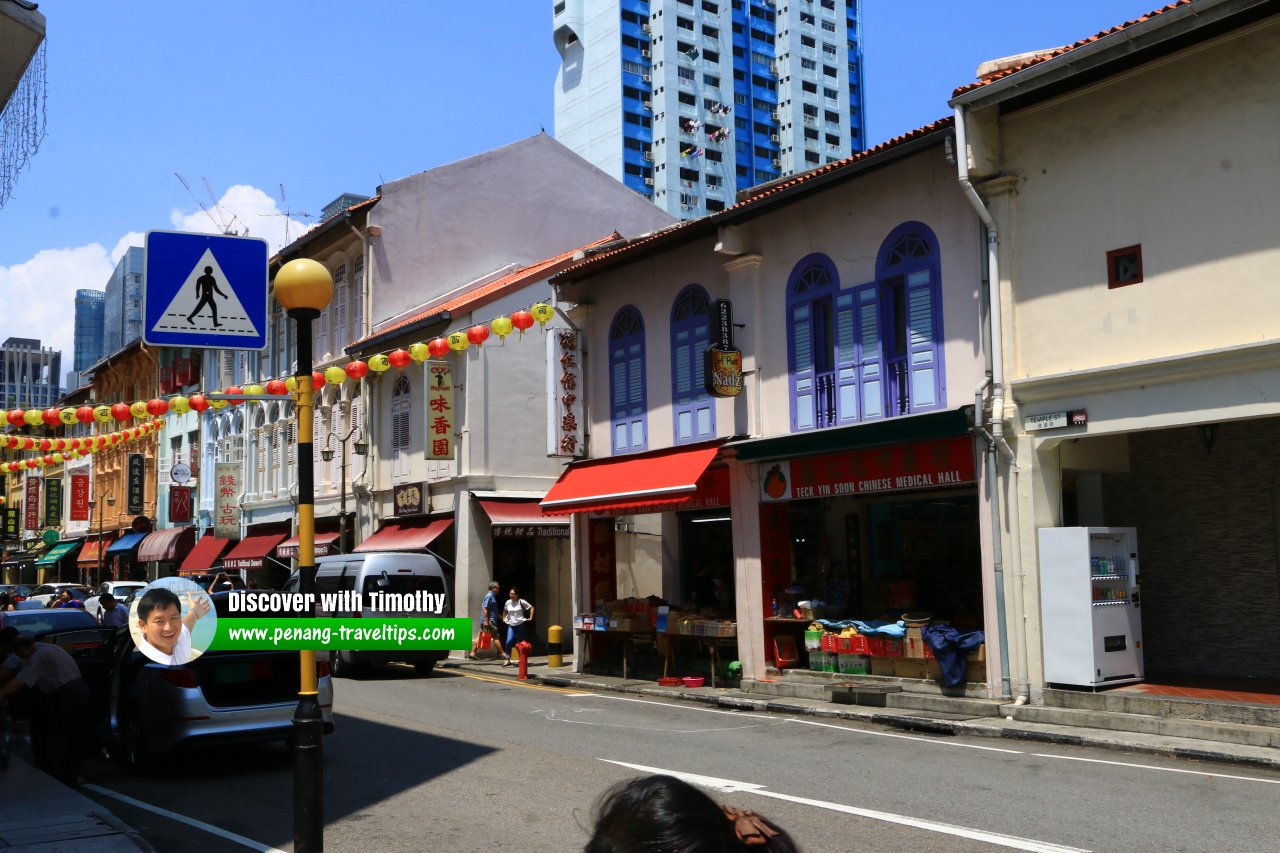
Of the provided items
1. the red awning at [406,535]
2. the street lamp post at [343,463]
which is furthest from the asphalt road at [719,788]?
the street lamp post at [343,463]

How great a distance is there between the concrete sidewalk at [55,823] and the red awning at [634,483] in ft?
33.6

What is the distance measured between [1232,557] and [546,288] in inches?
683

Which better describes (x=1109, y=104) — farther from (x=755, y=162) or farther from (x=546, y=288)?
(x=755, y=162)

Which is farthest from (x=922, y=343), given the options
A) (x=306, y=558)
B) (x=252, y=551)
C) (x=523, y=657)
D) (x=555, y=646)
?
(x=252, y=551)

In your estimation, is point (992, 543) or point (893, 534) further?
point (893, 534)

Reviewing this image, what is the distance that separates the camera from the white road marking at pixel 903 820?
759 cm

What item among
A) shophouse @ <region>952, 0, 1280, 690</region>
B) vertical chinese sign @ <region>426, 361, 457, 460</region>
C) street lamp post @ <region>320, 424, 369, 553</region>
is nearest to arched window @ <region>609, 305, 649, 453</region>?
vertical chinese sign @ <region>426, 361, 457, 460</region>

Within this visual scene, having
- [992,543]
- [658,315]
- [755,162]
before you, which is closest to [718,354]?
[658,315]

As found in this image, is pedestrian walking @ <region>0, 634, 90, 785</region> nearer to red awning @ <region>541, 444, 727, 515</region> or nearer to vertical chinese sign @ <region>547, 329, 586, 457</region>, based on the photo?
red awning @ <region>541, 444, 727, 515</region>

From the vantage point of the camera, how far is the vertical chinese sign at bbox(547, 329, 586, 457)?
2175 cm

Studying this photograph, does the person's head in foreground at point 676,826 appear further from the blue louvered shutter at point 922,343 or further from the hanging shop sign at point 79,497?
the hanging shop sign at point 79,497

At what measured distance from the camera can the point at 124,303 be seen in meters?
58.4

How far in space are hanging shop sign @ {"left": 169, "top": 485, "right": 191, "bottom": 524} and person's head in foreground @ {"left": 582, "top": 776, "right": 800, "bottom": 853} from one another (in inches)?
1772

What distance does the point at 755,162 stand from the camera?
91.2 meters
